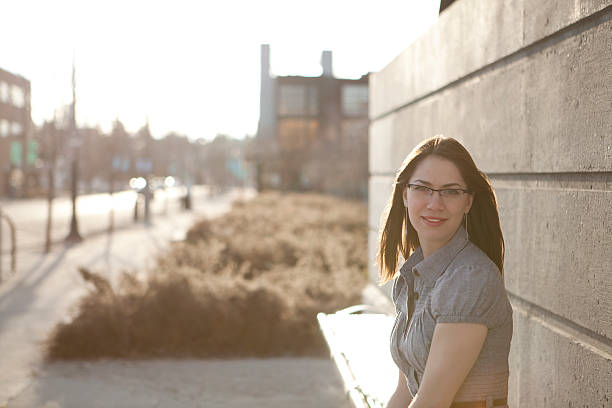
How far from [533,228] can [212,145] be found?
370 ft

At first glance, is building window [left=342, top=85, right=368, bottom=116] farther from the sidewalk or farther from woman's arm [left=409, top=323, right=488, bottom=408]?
woman's arm [left=409, top=323, right=488, bottom=408]

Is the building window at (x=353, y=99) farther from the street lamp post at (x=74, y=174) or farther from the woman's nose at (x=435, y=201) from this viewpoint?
the woman's nose at (x=435, y=201)

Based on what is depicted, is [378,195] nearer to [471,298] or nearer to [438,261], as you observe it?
[438,261]

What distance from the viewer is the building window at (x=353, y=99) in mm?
70062

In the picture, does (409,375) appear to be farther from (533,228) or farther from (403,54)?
(403,54)

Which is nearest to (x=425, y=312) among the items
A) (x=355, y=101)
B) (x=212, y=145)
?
(x=355, y=101)

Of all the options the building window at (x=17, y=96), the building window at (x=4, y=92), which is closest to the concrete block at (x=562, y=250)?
the building window at (x=4, y=92)

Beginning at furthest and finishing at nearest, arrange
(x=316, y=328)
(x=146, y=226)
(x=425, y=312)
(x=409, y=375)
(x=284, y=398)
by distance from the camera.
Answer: (x=146, y=226) < (x=316, y=328) < (x=284, y=398) < (x=409, y=375) < (x=425, y=312)

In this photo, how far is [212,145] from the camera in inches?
4498

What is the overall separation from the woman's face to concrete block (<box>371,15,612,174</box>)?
0.54 metres

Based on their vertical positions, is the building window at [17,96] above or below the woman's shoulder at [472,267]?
above

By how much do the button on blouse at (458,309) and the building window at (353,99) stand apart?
6774 cm

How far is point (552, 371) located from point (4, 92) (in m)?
71.2

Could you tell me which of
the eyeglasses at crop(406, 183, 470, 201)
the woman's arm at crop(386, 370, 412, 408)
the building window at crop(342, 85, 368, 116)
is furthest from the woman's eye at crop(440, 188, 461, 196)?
the building window at crop(342, 85, 368, 116)
